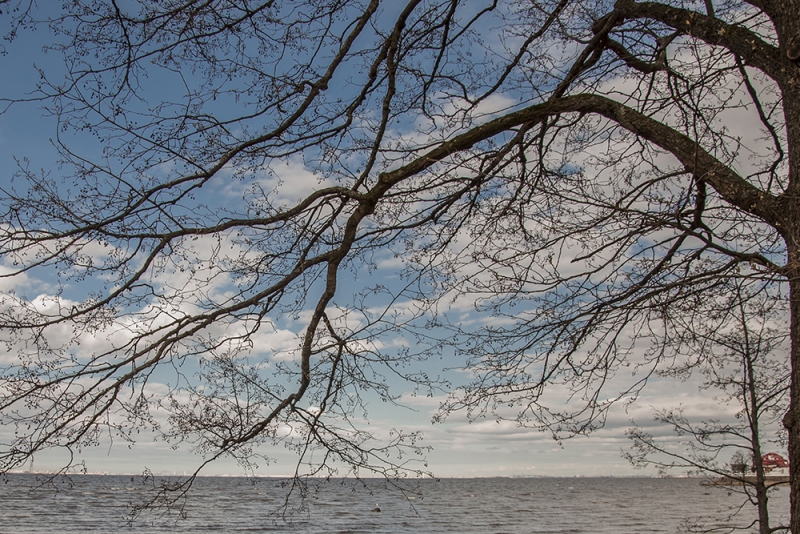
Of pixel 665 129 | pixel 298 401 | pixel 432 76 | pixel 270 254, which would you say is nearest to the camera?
pixel 665 129

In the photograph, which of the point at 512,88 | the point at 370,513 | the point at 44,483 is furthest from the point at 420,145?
the point at 370,513

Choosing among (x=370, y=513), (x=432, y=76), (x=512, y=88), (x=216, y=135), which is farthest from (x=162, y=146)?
(x=370, y=513)

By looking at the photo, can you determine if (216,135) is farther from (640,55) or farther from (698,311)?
(698,311)

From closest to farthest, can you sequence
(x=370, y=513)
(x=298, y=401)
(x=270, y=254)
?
1. (x=298, y=401)
2. (x=270, y=254)
3. (x=370, y=513)

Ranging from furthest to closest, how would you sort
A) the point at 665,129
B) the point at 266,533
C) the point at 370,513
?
the point at 370,513, the point at 266,533, the point at 665,129

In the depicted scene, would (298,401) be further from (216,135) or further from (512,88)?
(512,88)

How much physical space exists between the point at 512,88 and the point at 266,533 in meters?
25.6

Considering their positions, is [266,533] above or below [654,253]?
below

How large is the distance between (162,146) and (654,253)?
371 cm

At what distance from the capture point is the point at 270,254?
16.4 feet

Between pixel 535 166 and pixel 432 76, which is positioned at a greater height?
pixel 432 76

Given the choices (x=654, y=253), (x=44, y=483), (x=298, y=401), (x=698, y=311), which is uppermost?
(x=654, y=253)

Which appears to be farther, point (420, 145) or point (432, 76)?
point (432, 76)

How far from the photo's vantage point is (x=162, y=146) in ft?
15.6
